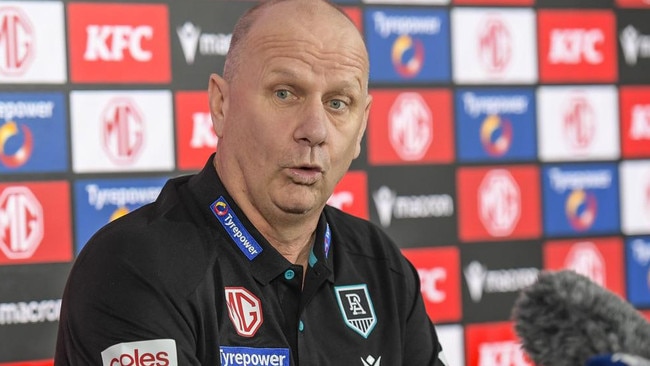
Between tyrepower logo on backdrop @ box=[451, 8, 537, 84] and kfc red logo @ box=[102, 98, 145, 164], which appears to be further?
tyrepower logo on backdrop @ box=[451, 8, 537, 84]

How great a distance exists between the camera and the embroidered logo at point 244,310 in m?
1.26


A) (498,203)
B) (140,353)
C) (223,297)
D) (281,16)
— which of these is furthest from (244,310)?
(498,203)

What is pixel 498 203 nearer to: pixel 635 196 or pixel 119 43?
pixel 635 196

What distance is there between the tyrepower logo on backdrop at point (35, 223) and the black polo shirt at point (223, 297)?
3.24ft

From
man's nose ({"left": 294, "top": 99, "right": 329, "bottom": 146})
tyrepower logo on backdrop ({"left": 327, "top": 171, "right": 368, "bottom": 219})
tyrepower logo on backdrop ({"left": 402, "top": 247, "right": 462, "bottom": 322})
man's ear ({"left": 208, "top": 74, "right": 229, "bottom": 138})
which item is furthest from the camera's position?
tyrepower logo on backdrop ({"left": 402, "top": 247, "right": 462, "bottom": 322})

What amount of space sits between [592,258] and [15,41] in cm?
174

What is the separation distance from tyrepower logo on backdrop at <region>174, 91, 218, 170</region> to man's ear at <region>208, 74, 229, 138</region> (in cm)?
102

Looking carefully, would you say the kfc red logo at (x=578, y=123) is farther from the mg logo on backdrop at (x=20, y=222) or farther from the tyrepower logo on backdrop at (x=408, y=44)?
the mg logo on backdrop at (x=20, y=222)

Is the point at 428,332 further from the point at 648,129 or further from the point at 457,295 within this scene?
the point at 648,129

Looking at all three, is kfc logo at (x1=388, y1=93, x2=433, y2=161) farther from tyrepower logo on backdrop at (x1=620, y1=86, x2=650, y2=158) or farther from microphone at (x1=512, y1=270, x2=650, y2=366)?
microphone at (x1=512, y1=270, x2=650, y2=366)

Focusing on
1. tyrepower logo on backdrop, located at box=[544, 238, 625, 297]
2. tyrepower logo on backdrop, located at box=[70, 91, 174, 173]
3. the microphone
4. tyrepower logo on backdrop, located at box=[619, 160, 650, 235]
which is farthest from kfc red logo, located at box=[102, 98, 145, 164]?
the microphone

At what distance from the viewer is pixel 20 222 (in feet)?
7.48

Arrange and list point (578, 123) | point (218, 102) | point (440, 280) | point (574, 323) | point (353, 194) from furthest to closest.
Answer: point (578, 123) → point (440, 280) → point (353, 194) → point (218, 102) → point (574, 323)

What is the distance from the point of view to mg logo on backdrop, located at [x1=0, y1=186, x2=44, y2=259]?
226 centimetres
